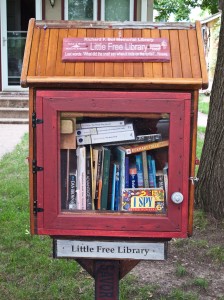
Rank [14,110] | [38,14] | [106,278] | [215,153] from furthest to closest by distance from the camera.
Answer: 1. [38,14]
2. [14,110]
3. [215,153]
4. [106,278]

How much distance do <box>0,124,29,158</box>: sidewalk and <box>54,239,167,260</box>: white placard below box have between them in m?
5.36

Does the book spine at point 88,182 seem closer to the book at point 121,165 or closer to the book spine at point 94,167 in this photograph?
the book spine at point 94,167

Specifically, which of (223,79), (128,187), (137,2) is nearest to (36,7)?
(137,2)

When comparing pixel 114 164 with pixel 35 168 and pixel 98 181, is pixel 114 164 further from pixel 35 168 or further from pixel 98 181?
pixel 35 168

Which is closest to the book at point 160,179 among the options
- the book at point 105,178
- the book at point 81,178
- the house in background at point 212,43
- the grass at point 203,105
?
the book at point 105,178

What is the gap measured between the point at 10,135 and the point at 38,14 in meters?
2.94

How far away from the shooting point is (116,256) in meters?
2.29

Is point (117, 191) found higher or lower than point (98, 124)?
lower

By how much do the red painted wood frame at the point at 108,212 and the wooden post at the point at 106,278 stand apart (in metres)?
0.33

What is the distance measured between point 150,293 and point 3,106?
723 cm

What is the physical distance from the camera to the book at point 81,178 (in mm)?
2252

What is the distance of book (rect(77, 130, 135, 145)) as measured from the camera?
2228 millimetres

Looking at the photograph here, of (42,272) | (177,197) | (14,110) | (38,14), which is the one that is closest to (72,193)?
(177,197)

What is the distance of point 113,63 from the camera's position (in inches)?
85.1
